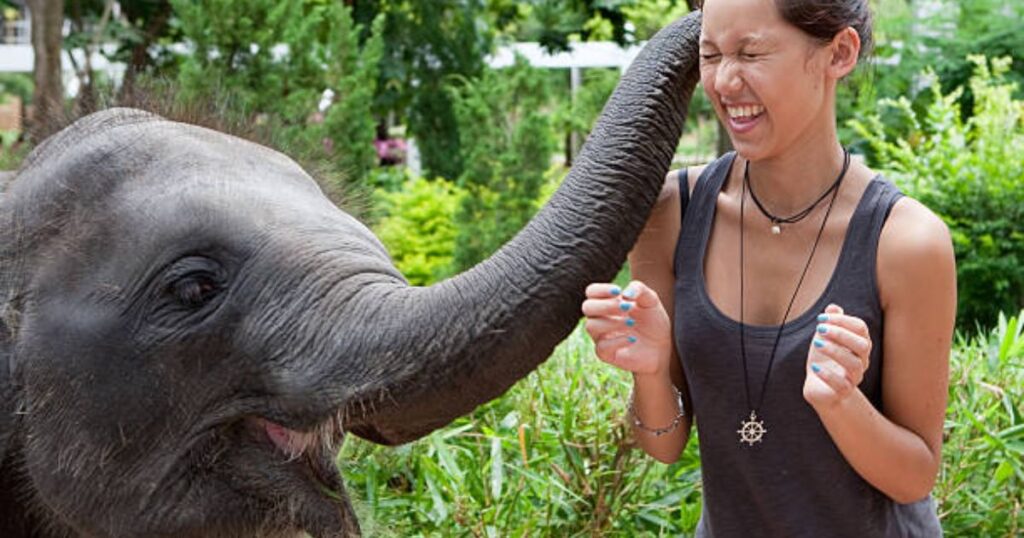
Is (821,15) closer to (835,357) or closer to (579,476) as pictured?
(835,357)

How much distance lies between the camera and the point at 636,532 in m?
3.78

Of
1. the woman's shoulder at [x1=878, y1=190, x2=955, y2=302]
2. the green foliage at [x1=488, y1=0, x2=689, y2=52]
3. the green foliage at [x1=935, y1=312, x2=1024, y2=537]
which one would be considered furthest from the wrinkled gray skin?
the green foliage at [x1=488, y1=0, x2=689, y2=52]

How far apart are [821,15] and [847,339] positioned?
50 centimetres

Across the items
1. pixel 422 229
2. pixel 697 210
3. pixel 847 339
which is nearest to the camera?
pixel 847 339

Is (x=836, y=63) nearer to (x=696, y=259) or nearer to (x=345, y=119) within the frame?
(x=696, y=259)

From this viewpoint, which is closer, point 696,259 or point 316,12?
point 696,259

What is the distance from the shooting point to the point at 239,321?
2.50 meters

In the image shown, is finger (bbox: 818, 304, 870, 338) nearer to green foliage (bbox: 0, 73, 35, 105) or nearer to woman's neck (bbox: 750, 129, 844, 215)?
woman's neck (bbox: 750, 129, 844, 215)

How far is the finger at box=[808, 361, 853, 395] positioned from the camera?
74.5 inches

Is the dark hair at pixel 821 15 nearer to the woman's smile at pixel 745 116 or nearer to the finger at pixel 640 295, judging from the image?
the woman's smile at pixel 745 116

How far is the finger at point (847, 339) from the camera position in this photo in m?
1.86

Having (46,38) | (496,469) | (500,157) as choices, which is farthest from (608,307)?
(500,157)

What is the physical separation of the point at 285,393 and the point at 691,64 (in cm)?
87

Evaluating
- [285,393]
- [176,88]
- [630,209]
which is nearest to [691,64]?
[630,209]
